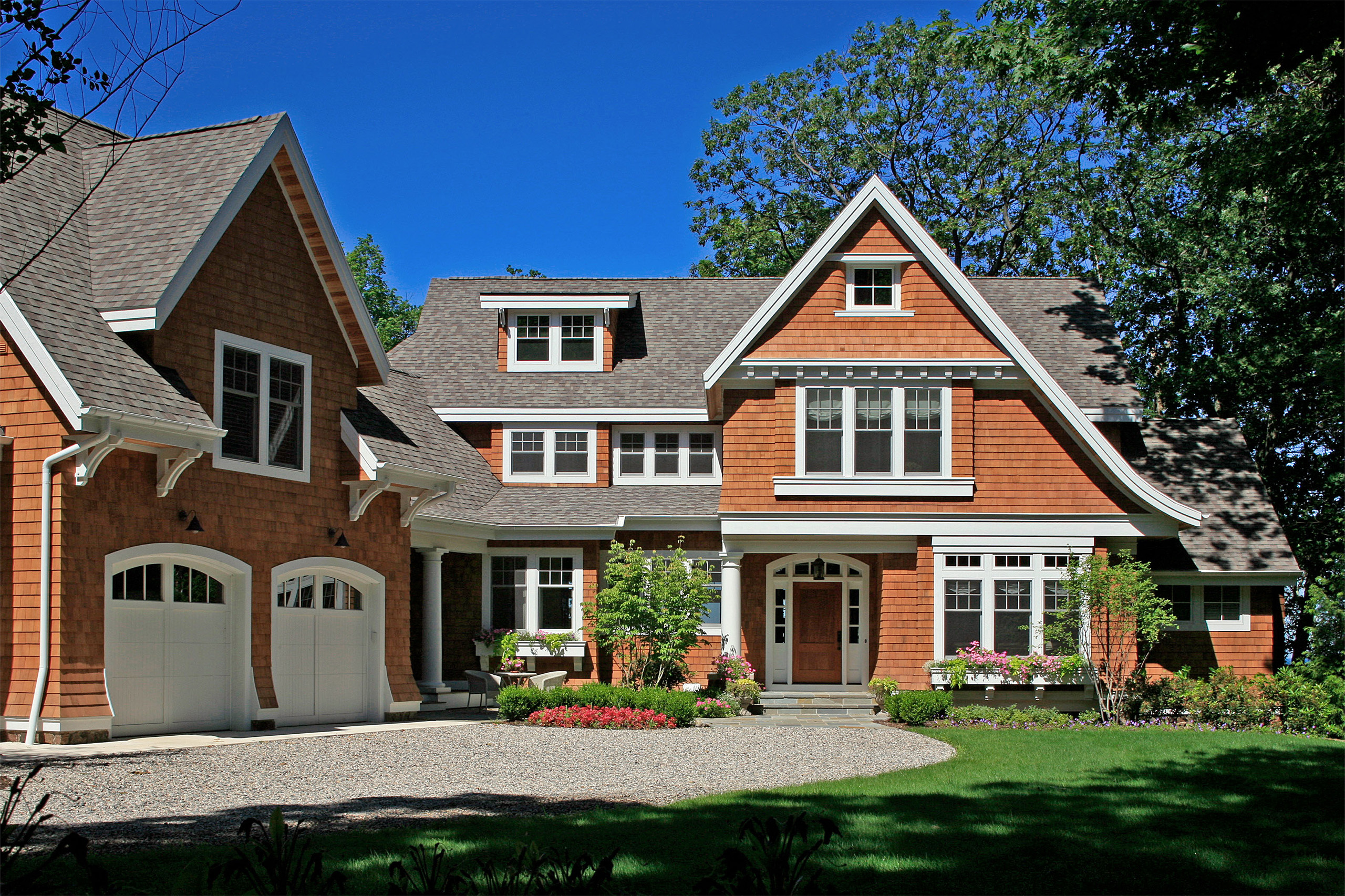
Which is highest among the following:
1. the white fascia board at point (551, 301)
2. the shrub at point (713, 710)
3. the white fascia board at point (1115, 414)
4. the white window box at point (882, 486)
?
the white fascia board at point (551, 301)

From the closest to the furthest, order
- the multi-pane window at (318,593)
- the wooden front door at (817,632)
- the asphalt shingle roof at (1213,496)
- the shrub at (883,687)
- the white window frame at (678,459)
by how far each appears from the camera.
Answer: the multi-pane window at (318,593), the shrub at (883,687), the asphalt shingle roof at (1213,496), the wooden front door at (817,632), the white window frame at (678,459)

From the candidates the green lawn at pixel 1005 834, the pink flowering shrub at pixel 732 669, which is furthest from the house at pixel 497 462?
the green lawn at pixel 1005 834

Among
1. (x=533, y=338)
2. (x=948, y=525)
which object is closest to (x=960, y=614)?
(x=948, y=525)

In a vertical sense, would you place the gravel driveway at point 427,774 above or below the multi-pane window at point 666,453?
below

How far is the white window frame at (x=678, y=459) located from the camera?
86.9 ft

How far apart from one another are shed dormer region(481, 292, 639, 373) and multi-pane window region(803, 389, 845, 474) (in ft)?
19.0

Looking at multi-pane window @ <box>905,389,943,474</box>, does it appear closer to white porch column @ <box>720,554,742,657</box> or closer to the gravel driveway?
white porch column @ <box>720,554,742,657</box>

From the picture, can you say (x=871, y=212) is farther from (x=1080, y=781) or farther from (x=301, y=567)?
(x=1080, y=781)

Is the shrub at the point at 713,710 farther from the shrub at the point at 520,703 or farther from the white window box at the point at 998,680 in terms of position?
the white window box at the point at 998,680

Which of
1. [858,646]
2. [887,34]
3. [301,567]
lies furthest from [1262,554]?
[887,34]

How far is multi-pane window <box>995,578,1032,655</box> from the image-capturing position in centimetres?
2272

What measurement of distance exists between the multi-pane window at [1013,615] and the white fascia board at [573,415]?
701 centimetres

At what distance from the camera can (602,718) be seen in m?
18.4

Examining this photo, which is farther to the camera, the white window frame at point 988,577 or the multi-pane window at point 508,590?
the multi-pane window at point 508,590
